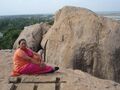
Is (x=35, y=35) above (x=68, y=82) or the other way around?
the other way around

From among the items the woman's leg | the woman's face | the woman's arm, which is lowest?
the woman's leg

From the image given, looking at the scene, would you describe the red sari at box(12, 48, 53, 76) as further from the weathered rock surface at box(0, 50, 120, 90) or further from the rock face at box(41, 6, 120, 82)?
the rock face at box(41, 6, 120, 82)

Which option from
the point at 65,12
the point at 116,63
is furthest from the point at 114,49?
the point at 65,12

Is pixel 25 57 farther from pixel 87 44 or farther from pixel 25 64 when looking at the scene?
pixel 87 44

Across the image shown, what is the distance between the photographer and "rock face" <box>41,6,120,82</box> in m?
12.2

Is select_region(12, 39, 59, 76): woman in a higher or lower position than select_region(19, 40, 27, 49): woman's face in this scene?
lower

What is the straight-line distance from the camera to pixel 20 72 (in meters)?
9.77

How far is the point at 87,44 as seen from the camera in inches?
491

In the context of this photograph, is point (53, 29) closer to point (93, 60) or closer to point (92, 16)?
point (92, 16)

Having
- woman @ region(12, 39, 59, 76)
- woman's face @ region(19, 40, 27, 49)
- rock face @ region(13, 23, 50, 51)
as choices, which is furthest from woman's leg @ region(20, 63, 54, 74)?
rock face @ region(13, 23, 50, 51)

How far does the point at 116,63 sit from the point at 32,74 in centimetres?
351

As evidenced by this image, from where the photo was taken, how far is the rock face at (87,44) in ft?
39.9

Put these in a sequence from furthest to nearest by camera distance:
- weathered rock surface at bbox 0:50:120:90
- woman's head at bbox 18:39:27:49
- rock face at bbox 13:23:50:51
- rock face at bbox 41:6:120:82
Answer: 1. rock face at bbox 13:23:50:51
2. rock face at bbox 41:6:120:82
3. woman's head at bbox 18:39:27:49
4. weathered rock surface at bbox 0:50:120:90

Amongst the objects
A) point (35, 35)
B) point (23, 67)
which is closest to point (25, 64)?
point (23, 67)
